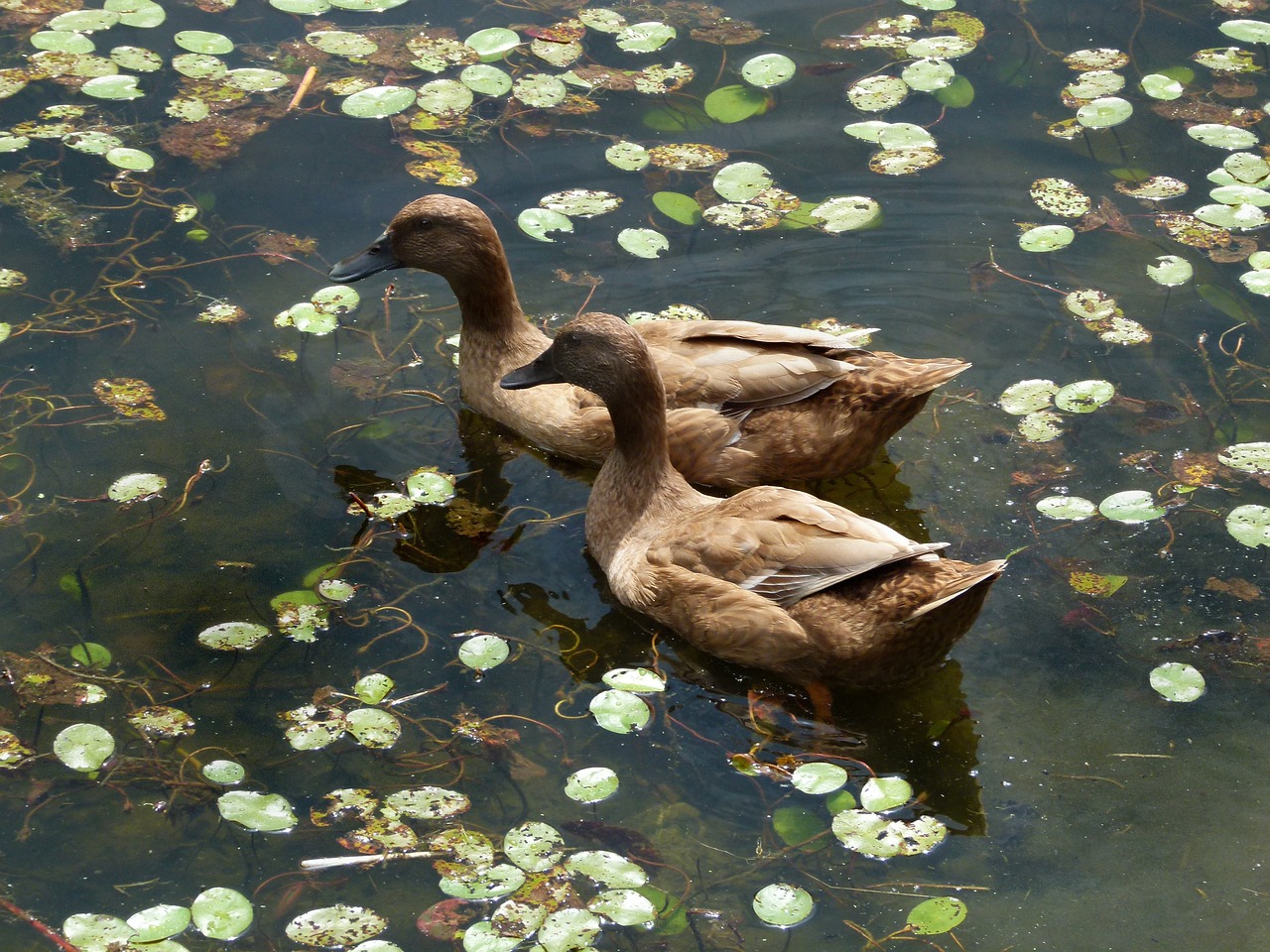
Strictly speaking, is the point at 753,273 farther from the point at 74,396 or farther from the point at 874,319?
the point at 74,396

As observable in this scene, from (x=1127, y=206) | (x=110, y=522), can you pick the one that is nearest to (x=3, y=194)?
(x=110, y=522)

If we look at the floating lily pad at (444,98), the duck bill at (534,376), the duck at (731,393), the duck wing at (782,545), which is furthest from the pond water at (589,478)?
the duck bill at (534,376)

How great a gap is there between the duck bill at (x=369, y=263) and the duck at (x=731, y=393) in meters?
0.14

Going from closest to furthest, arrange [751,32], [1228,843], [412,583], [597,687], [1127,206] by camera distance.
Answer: [1228,843]
[597,687]
[412,583]
[1127,206]
[751,32]

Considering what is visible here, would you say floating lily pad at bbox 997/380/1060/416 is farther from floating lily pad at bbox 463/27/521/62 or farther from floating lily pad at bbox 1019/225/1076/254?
floating lily pad at bbox 463/27/521/62

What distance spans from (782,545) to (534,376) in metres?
1.44

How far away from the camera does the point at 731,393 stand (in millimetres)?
5758

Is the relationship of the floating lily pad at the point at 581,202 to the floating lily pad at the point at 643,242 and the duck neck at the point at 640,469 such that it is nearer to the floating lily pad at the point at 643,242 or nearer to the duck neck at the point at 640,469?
the floating lily pad at the point at 643,242

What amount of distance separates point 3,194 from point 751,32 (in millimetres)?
4165

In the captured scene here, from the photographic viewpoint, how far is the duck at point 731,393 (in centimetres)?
567

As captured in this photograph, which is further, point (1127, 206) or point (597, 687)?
point (1127, 206)

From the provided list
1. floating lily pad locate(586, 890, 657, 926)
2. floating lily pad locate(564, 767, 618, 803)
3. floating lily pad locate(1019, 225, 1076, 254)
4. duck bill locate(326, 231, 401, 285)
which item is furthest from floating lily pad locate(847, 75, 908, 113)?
floating lily pad locate(586, 890, 657, 926)

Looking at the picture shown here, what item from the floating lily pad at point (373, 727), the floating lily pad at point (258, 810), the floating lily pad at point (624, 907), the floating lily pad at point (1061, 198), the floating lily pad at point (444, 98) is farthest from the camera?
the floating lily pad at point (444, 98)

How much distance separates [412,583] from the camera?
5516 mm
